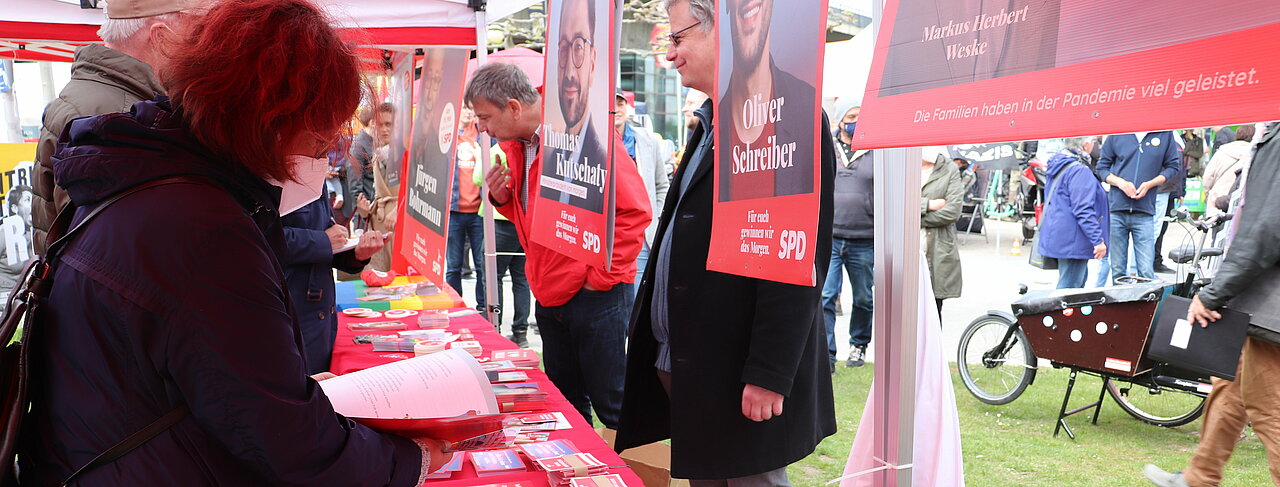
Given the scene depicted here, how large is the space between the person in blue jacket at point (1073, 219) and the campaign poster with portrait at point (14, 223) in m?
8.50

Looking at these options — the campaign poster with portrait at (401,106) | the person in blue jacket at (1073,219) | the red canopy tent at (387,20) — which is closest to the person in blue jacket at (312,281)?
the red canopy tent at (387,20)

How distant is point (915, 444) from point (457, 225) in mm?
5608

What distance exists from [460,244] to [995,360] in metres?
4.19

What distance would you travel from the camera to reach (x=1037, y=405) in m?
5.17

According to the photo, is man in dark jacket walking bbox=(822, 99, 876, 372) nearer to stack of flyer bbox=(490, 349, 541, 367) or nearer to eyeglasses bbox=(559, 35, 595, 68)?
stack of flyer bbox=(490, 349, 541, 367)

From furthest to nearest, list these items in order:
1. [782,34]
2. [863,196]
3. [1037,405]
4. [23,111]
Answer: [23,111] < [863,196] < [1037,405] < [782,34]

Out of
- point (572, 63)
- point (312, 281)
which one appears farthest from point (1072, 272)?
point (312, 281)

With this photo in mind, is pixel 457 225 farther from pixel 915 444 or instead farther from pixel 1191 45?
pixel 1191 45

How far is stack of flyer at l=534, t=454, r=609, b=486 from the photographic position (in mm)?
1915

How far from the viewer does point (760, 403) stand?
2.01 meters

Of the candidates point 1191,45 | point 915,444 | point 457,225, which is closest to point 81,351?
point 1191,45

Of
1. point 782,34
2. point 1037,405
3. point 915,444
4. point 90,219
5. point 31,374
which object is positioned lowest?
point 1037,405

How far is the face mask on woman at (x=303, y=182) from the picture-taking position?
1.25m

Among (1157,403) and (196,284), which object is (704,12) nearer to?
(196,284)
